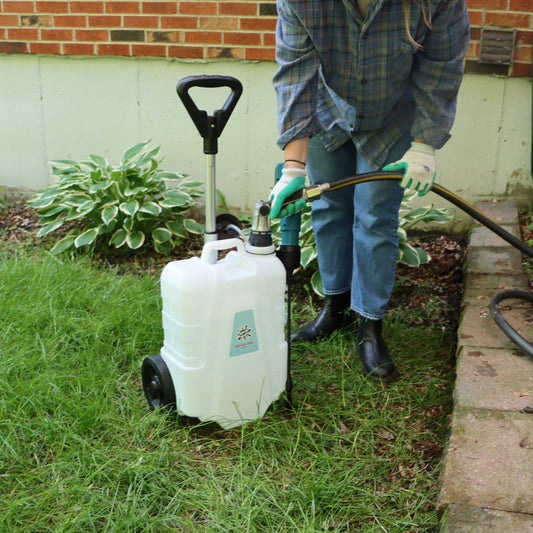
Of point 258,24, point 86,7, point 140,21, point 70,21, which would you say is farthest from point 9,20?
point 258,24

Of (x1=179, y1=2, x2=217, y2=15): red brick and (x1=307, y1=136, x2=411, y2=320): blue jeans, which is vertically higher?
(x1=179, y1=2, x2=217, y2=15): red brick

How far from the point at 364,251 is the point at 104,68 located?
2411 millimetres

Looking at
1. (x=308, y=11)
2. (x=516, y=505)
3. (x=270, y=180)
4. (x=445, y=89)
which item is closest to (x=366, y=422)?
(x=516, y=505)

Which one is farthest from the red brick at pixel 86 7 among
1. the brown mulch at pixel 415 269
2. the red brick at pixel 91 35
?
the brown mulch at pixel 415 269

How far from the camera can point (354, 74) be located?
215 centimetres

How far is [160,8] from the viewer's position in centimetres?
382

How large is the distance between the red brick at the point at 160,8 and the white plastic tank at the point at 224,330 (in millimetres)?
2371

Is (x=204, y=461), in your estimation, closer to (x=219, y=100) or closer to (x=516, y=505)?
(x=516, y=505)

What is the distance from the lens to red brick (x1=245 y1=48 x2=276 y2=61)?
3741 mm

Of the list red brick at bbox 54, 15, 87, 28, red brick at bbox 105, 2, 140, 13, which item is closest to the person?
red brick at bbox 105, 2, 140, 13

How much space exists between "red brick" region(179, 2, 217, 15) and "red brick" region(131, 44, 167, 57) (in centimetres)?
24

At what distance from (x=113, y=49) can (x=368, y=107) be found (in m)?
2.31

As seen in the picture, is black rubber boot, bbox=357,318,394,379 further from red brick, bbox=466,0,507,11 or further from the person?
red brick, bbox=466,0,507,11

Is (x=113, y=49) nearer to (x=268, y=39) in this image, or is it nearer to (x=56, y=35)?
(x=56, y=35)
